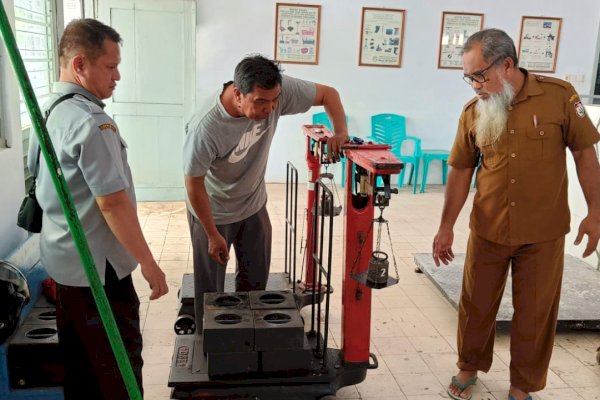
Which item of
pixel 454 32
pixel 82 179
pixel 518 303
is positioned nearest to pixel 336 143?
pixel 518 303

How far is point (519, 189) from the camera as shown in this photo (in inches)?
96.4

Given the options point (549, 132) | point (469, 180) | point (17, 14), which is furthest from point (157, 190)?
point (549, 132)

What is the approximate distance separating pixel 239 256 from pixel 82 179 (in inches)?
49.2

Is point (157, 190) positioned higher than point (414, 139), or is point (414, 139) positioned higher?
point (414, 139)

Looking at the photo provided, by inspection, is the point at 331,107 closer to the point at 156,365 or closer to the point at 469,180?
the point at 469,180

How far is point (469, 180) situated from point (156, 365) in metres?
1.83

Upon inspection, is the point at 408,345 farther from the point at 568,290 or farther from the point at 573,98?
the point at 573,98

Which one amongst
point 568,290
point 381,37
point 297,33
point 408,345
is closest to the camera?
point 408,345

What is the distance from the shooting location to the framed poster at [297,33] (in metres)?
6.86

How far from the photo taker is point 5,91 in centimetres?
278

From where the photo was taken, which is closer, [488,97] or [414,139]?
[488,97]

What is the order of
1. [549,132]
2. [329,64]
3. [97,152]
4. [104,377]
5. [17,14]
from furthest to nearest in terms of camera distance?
1. [329,64]
2. [17,14]
3. [549,132]
4. [104,377]
5. [97,152]

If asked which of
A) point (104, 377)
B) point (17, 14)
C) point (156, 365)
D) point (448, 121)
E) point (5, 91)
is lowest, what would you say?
point (156, 365)

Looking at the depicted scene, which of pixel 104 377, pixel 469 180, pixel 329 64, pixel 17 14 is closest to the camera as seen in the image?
pixel 104 377
